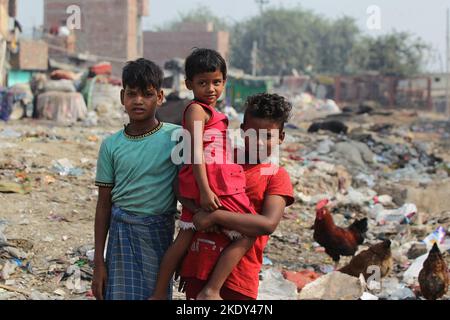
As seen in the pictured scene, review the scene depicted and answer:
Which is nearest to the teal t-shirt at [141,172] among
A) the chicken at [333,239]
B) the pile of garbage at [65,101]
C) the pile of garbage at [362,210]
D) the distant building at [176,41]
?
the pile of garbage at [362,210]

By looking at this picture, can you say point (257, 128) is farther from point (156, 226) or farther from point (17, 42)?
point (17, 42)

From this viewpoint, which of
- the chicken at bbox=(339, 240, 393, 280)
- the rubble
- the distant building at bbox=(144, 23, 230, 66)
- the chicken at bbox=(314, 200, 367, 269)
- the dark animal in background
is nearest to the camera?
the rubble

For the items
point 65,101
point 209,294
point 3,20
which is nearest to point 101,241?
point 209,294

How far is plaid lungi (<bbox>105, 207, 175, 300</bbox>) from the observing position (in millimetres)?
2447

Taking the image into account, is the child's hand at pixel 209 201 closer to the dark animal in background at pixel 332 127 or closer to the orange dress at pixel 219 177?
the orange dress at pixel 219 177

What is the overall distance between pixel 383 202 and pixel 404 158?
175 inches

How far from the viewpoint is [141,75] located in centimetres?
245

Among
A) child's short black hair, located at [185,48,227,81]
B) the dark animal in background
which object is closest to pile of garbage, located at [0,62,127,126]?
the dark animal in background

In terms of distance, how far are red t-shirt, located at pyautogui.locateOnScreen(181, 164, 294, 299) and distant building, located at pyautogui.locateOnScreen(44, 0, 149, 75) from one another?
78.6 ft

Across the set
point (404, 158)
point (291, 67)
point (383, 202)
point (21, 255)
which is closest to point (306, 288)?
point (21, 255)

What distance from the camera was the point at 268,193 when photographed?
2.42 m

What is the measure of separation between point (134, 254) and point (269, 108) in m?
0.72

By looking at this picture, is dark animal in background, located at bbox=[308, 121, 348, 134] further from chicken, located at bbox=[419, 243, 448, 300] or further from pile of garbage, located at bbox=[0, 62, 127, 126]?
chicken, located at bbox=[419, 243, 448, 300]

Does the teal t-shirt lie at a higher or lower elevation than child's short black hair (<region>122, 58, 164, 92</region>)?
lower
